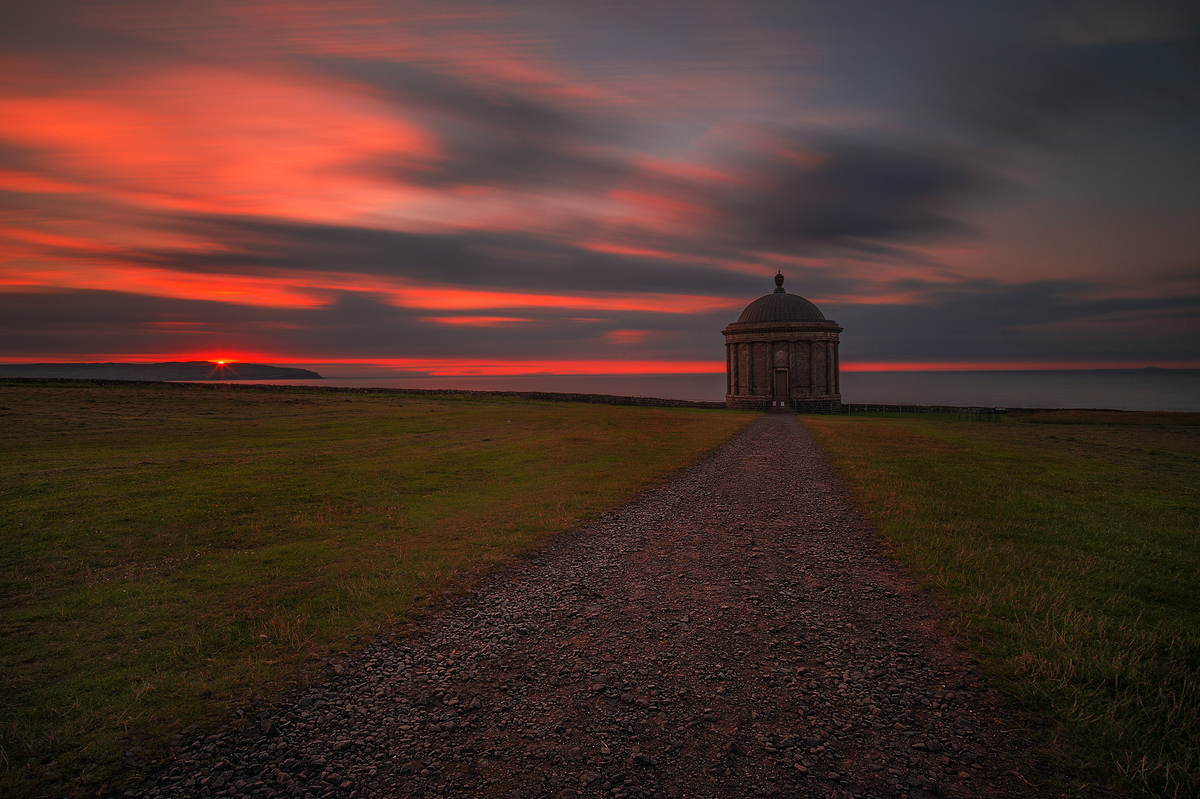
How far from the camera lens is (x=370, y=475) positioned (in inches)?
830

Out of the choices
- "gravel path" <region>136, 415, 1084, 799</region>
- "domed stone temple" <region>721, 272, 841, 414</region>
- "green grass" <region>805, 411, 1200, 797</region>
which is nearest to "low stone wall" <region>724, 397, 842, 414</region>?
"domed stone temple" <region>721, 272, 841, 414</region>

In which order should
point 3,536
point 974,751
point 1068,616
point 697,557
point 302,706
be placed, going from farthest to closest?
point 3,536 → point 697,557 → point 1068,616 → point 302,706 → point 974,751

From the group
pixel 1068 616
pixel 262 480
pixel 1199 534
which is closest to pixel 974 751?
pixel 1068 616

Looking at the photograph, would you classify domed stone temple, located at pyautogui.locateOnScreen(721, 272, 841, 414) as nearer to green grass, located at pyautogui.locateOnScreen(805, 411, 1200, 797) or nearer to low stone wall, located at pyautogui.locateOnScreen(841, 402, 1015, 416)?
low stone wall, located at pyautogui.locateOnScreen(841, 402, 1015, 416)

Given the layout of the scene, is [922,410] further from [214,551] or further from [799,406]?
[214,551]

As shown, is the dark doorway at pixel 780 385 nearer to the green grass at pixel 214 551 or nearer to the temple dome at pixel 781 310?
the temple dome at pixel 781 310

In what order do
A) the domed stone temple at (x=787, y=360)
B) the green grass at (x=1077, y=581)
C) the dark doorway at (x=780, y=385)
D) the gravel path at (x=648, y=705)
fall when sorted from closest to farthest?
the gravel path at (x=648, y=705)
the green grass at (x=1077, y=581)
the domed stone temple at (x=787, y=360)
the dark doorway at (x=780, y=385)

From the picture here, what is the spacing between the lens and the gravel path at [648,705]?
5289 mm

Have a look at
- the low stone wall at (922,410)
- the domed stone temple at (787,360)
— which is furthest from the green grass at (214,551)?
the low stone wall at (922,410)

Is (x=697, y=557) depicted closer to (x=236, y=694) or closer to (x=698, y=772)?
(x=698, y=772)

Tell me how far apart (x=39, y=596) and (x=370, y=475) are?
37.5ft

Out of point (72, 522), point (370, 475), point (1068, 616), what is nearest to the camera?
point (1068, 616)

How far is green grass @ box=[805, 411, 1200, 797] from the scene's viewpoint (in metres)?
5.80

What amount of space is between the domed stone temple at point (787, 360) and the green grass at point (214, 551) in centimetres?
3755
